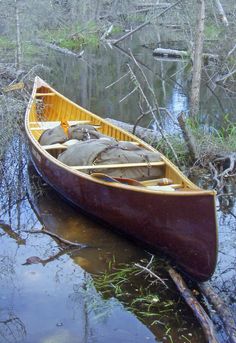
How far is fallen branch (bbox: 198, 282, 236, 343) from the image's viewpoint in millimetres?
3853

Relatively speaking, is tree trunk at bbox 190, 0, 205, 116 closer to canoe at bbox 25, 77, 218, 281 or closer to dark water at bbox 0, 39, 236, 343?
canoe at bbox 25, 77, 218, 281

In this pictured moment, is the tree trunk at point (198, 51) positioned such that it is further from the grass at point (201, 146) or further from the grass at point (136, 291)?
the grass at point (136, 291)

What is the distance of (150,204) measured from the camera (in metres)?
4.85

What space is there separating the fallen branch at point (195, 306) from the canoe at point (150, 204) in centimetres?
19

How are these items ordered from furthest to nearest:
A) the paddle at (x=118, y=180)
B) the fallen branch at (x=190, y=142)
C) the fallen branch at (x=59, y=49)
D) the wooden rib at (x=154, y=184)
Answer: the fallen branch at (x=59, y=49), the fallen branch at (x=190, y=142), the wooden rib at (x=154, y=184), the paddle at (x=118, y=180)

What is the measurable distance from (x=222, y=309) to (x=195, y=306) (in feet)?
0.74

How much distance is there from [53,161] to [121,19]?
924 inches

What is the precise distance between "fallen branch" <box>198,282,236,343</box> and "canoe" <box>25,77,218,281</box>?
11cm

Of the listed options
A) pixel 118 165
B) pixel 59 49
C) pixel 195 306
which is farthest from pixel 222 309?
pixel 59 49

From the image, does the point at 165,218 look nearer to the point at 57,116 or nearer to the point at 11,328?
the point at 11,328

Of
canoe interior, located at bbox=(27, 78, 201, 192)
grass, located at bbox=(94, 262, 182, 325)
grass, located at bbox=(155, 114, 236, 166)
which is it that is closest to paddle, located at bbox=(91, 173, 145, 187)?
grass, located at bbox=(94, 262, 182, 325)

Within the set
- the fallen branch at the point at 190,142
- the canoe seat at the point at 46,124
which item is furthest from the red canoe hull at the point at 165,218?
the canoe seat at the point at 46,124

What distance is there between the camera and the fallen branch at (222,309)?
385 cm

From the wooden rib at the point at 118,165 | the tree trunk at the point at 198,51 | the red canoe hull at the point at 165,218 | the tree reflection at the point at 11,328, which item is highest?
the tree trunk at the point at 198,51
